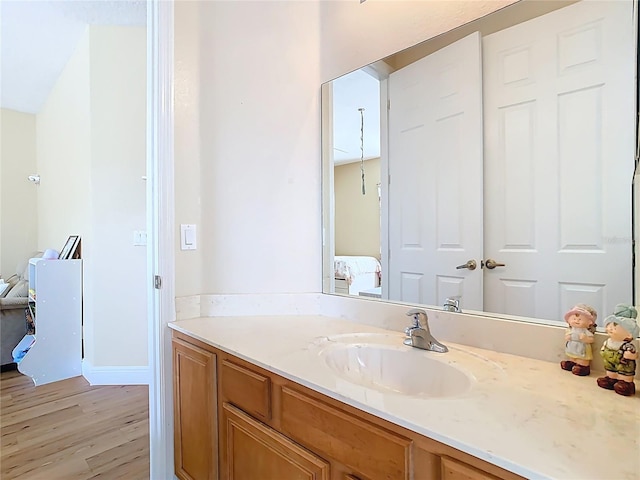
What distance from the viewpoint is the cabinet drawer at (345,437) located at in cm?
74

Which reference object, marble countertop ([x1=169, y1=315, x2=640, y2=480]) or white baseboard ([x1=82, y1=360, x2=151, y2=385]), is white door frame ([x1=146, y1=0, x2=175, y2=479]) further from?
white baseboard ([x1=82, y1=360, x2=151, y2=385])

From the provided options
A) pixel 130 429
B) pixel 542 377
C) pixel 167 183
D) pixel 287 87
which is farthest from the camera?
pixel 130 429

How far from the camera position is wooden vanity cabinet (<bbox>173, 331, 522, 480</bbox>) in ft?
2.26

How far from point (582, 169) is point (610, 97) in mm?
199

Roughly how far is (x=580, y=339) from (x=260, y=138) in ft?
4.92

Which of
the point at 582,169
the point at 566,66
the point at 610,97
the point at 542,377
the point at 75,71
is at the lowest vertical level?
the point at 542,377

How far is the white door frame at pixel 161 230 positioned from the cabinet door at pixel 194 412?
8 centimetres

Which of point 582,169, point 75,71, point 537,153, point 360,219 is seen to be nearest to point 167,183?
point 360,219

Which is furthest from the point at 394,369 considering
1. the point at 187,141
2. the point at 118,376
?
the point at 118,376

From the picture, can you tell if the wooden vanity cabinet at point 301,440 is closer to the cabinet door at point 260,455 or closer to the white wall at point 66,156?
the cabinet door at point 260,455

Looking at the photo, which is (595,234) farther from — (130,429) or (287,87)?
(130,429)

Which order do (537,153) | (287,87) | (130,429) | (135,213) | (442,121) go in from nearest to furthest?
(537,153)
(442,121)
(287,87)
(130,429)
(135,213)

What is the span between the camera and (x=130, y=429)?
7.32 feet

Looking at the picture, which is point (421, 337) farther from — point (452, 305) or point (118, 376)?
point (118, 376)
